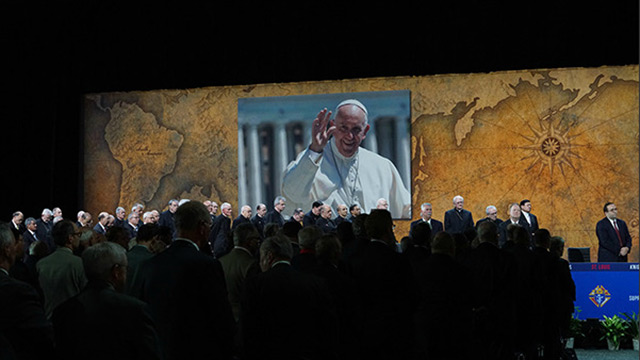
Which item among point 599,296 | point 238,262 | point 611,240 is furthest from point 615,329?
point 238,262

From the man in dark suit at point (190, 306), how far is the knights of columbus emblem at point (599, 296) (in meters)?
7.19

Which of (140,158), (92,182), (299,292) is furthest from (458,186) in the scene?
(299,292)

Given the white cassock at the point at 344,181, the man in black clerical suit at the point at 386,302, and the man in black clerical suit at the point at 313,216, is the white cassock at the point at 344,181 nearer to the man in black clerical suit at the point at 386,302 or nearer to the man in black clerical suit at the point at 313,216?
the man in black clerical suit at the point at 313,216

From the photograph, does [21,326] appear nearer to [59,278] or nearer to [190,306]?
[190,306]

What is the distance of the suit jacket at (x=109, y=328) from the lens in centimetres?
321

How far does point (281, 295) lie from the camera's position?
156 inches

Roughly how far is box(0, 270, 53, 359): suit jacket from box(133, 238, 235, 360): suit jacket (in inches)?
20.7

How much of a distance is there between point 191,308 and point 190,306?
0.04 ft

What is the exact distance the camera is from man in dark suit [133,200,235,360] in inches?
147

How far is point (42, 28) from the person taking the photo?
1689cm

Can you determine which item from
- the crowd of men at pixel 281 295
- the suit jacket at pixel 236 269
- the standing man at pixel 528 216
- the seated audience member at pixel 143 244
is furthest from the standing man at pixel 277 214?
the suit jacket at pixel 236 269

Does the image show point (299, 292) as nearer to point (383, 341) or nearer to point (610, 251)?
point (383, 341)

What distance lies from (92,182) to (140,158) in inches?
53.3

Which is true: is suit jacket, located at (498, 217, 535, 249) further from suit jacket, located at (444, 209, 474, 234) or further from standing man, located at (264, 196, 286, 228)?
standing man, located at (264, 196, 286, 228)
